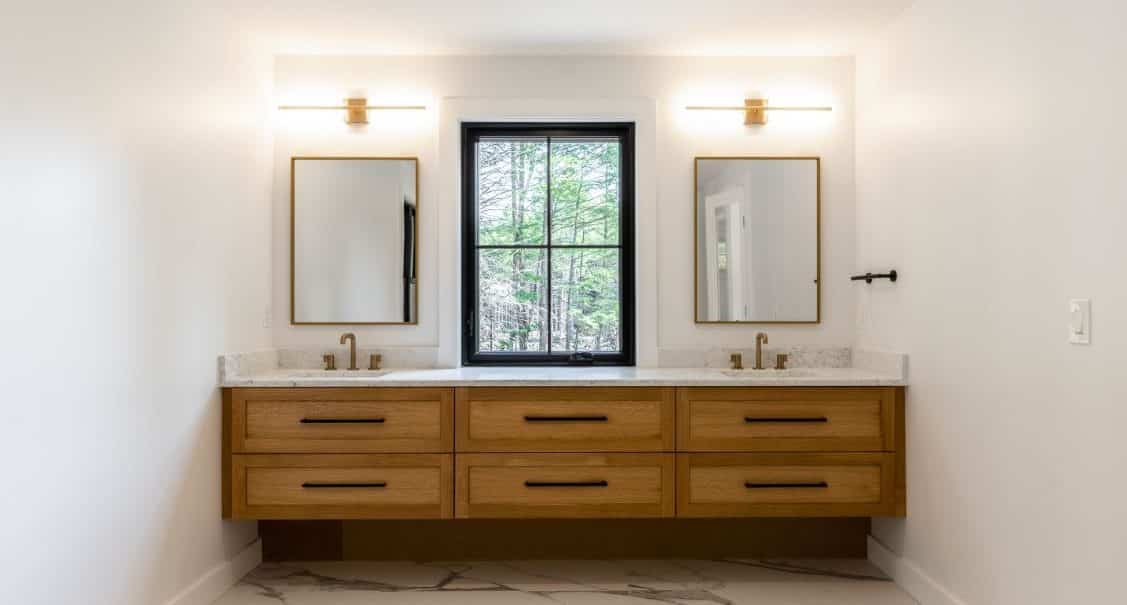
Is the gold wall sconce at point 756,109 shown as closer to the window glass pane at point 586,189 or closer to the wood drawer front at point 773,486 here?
the window glass pane at point 586,189

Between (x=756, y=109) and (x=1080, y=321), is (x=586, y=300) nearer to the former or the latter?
(x=756, y=109)

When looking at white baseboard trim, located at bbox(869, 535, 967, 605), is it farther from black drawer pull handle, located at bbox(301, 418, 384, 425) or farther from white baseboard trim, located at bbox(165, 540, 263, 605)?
white baseboard trim, located at bbox(165, 540, 263, 605)

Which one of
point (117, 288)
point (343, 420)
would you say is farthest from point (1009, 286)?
point (117, 288)

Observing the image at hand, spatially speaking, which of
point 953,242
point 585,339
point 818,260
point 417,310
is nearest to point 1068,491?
point 953,242

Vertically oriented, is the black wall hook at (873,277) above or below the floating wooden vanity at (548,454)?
above

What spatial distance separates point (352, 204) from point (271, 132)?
47 centimetres

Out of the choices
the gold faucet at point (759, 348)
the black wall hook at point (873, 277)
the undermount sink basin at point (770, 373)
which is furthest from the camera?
the gold faucet at point (759, 348)

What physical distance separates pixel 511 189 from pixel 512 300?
0.52 m

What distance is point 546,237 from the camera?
366cm

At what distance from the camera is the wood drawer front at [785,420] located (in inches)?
118

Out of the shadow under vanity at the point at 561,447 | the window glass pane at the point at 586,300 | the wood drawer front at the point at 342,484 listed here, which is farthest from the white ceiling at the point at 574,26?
the wood drawer front at the point at 342,484

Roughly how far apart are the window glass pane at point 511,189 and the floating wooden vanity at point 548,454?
95cm

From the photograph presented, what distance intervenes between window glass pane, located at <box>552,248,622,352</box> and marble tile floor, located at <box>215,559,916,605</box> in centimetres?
99

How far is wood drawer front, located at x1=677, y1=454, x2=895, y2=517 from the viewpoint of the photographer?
9.80ft
